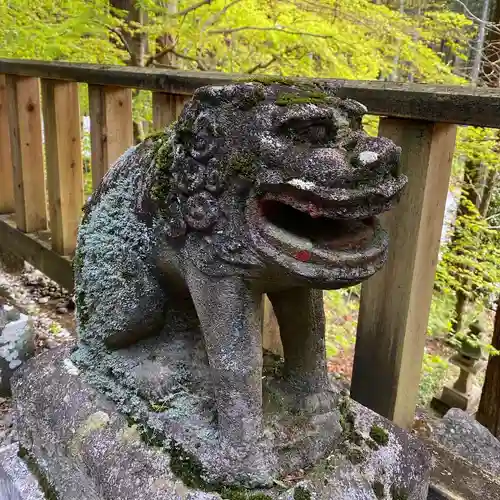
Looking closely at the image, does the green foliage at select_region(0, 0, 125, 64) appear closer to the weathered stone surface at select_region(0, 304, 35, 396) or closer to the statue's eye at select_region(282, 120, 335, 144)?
the weathered stone surface at select_region(0, 304, 35, 396)

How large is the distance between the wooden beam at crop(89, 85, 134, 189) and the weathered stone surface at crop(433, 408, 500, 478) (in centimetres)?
171

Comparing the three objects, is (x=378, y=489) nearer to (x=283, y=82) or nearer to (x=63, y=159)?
(x=283, y=82)

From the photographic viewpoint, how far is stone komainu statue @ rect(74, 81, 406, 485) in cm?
96

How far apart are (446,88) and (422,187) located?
255mm

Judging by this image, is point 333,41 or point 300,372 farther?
point 333,41

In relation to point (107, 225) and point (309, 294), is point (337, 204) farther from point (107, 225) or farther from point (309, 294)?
point (107, 225)

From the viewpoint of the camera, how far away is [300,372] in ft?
4.19

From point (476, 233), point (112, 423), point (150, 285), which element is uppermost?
point (150, 285)

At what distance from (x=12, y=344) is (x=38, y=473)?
0.90m

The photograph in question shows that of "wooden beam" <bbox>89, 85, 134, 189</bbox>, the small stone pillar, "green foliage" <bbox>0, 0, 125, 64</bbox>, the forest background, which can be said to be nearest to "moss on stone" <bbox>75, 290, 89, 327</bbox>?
"wooden beam" <bbox>89, 85, 134, 189</bbox>

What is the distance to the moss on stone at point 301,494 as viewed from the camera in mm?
1076

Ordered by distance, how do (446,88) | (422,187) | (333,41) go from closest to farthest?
(446,88), (422,187), (333,41)

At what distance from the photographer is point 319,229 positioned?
1.03 metres

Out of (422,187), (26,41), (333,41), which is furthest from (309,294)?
(333,41)
